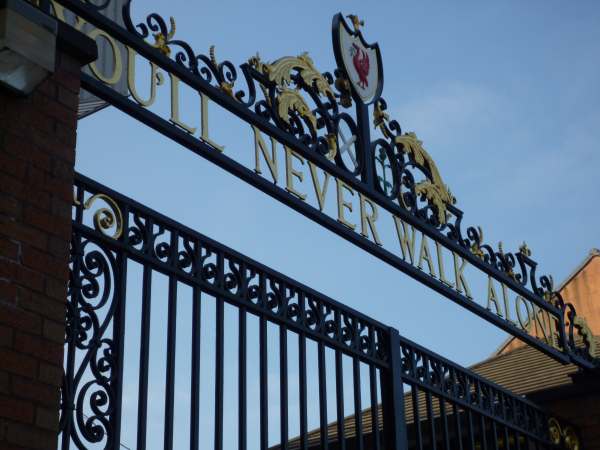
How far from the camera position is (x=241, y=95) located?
6.91 meters

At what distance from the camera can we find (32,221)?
4.80 metres

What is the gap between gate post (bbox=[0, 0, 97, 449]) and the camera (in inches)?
177

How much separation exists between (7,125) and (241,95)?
2.23 metres

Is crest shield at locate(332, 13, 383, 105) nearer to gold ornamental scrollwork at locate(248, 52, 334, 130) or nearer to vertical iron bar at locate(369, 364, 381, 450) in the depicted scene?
gold ornamental scrollwork at locate(248, 52, 334, 130)

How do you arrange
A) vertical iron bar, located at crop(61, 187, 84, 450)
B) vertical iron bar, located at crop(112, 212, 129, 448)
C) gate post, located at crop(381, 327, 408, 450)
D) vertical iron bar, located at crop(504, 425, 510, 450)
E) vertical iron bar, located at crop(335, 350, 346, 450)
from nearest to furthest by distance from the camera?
vertical iron bar, located at crop(61, 187, 84, 450) < vertical iron bar, located at crop(112, 212, 129, 448) < vertical iron bar, located at crop(335, 350, 346, 450) < gate post, located at crop(381, 327, 408, 450) < vertical iron bar, located at crop(504, 425, 510, 450)

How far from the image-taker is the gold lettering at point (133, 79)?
6.11m

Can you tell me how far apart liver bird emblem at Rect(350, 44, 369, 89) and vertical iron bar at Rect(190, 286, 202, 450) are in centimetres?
257

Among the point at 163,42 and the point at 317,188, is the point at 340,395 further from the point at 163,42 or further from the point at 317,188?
the point at 163,42

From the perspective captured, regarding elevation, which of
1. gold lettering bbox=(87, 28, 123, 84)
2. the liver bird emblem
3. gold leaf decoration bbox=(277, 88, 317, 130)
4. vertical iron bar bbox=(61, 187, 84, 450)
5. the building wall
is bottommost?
vertical iron bar bbox=(61, 187, 84, 450)

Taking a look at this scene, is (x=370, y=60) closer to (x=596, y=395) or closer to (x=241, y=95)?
(x=241, y=95)

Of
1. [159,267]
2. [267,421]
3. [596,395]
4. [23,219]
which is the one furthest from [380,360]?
[23,219]

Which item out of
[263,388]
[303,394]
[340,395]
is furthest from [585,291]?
[263,388]

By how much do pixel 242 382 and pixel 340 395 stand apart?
962 mm

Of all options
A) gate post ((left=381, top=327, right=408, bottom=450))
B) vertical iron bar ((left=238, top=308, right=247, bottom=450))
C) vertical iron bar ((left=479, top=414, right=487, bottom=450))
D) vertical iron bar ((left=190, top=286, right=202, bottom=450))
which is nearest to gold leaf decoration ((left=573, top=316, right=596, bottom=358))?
vertical iron bar ((left=479, top=414, right=487, bottom=450))
